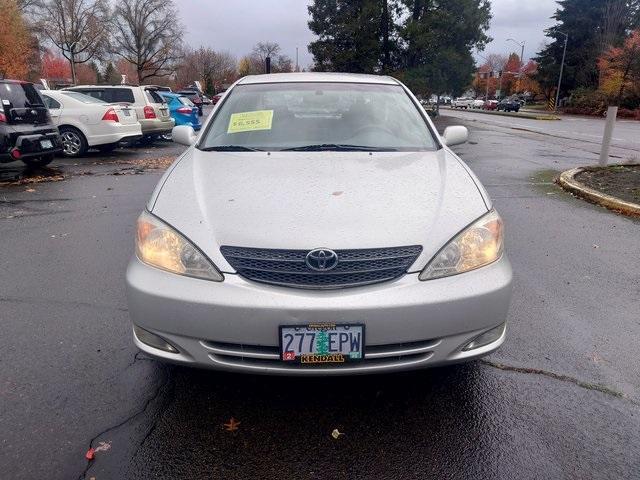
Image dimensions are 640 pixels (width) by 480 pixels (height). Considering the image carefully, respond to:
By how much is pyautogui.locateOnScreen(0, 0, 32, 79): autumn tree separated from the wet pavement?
46406 mm

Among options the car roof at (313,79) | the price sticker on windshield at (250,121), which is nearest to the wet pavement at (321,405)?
the price sticker on windshield at (250,121)

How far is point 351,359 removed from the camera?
7.12 ft

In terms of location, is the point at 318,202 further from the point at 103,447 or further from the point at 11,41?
the point at 11,41

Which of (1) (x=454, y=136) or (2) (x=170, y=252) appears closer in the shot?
(2) (x=170, y=252)

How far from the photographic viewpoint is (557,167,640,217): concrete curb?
6.55m

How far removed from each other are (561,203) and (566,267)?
10.00ft

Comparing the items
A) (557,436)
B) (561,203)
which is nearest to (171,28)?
(561,203)

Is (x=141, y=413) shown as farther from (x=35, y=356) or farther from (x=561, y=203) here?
(x=561, y=203)

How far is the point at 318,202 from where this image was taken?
96.4 inches

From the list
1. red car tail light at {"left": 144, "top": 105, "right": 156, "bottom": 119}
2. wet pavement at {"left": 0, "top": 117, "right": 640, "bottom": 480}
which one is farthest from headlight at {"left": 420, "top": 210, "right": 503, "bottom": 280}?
red car tail light at {"left": 144, "top": 105, "right": 156, "bottom": 119}

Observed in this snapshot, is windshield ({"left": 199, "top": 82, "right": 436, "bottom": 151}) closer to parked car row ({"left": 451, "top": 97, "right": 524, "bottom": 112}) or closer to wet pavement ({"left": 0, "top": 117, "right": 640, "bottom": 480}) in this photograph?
wet pavement ({"left": 0, "top": 117, "right": 640, "bottom": 480})

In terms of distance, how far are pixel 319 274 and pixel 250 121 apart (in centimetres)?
177

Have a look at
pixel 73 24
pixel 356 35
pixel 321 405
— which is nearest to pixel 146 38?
pixel 73 24

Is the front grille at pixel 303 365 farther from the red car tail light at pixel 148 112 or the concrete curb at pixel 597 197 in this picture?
the red car tail light at pixel 148 112
